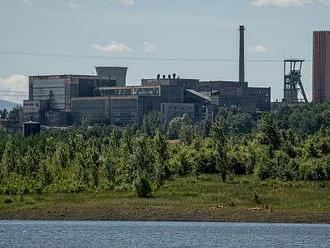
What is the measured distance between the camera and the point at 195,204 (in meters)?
137

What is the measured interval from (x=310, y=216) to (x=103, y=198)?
87.8ft

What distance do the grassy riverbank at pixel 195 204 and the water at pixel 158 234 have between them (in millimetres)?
4494

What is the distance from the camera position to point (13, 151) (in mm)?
182875

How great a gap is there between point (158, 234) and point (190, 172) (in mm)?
58255

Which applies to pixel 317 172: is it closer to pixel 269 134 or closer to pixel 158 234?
pixel 269 134

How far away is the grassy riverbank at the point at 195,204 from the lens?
131 metres

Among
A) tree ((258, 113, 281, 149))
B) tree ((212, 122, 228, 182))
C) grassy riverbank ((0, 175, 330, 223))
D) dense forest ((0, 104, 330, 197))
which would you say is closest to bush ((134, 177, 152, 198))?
dense forest ((0, 104, 330, 197))

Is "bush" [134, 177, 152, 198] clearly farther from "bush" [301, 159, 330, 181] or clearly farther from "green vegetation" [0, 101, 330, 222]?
"bush" [301, 159, 330, 181]

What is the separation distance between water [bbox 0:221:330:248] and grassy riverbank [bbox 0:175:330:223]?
4494 millimetres

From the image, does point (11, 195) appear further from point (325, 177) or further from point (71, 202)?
point (325, 177)

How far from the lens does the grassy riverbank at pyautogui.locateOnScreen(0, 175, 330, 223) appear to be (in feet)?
429

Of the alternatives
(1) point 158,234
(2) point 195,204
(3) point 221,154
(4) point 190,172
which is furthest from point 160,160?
(1) point 158,234

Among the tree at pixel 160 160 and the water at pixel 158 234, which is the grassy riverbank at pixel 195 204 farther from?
the water at pixel 158 234

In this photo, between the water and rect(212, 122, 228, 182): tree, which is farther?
rect(212, 122, 228, 182): tree
